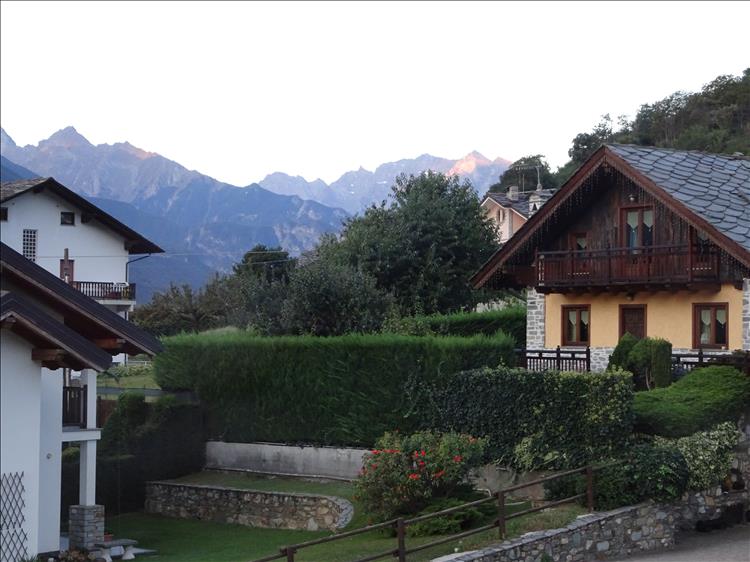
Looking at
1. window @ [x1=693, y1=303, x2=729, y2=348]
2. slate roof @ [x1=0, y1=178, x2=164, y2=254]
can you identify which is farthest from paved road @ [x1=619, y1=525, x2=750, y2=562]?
slate roof @ [x1=0, y1=178, x2=164, y2=254]

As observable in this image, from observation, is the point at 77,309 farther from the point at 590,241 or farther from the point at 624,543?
the point at 590,241

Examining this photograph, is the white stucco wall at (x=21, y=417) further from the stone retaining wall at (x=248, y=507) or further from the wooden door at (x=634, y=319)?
the wooden door at (x=634, y=319)

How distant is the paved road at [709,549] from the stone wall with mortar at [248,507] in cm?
732

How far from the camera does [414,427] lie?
94.2 ft

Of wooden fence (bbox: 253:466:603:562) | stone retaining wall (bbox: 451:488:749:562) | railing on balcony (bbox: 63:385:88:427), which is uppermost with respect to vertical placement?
railing on balcony (bbox: 63:385:88:427)

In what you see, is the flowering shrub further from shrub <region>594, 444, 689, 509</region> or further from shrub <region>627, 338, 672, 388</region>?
shrub <region>627, 338, 672, 388</region>

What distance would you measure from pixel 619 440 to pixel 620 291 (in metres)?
9.71

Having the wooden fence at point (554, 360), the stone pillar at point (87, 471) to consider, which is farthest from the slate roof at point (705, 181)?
the stone pillar at point (87, 471)

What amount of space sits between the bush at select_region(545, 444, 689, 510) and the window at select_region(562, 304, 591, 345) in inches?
448

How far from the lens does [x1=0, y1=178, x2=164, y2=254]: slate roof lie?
2190 inches

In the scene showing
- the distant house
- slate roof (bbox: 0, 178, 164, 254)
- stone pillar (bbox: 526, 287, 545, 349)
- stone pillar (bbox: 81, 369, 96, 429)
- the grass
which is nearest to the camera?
the grass

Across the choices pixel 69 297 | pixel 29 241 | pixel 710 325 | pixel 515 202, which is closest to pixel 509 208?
pixel 515 202

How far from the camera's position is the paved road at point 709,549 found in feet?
67.2

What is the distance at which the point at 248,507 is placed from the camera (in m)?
29.1
